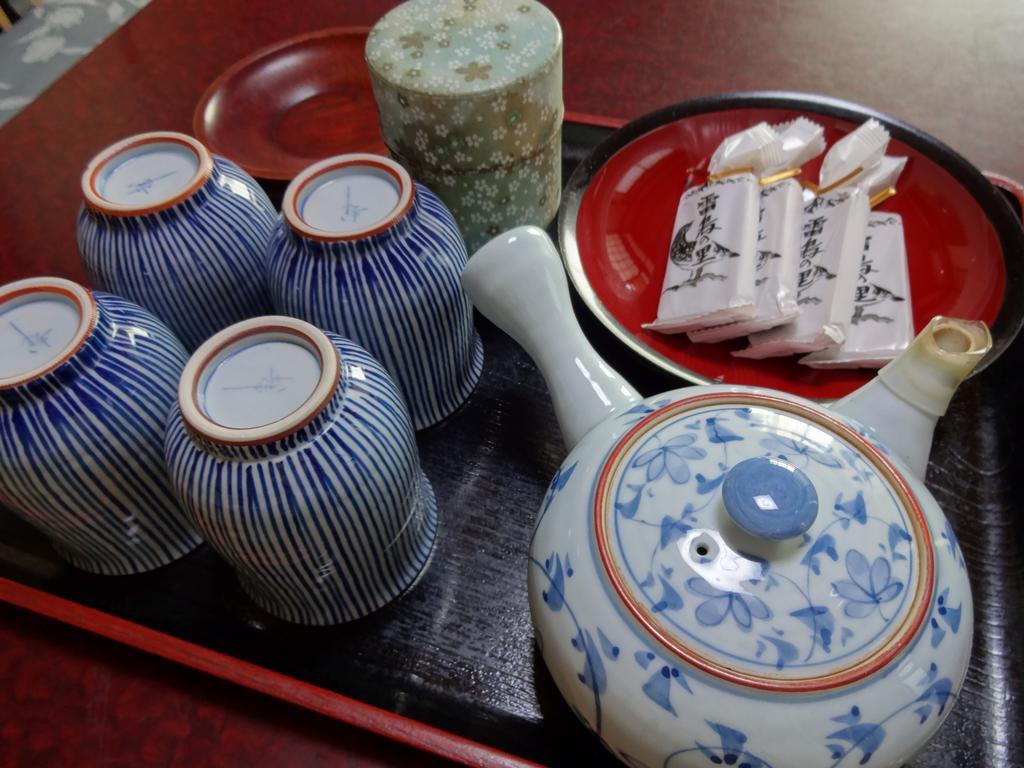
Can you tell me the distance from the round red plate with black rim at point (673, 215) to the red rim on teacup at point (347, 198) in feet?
0.73

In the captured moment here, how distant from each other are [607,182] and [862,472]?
0.57m

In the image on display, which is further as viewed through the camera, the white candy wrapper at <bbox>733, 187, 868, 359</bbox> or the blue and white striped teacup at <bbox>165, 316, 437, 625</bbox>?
the white candy wrapper at <bbox>733, 187, 868, 359</bbox>

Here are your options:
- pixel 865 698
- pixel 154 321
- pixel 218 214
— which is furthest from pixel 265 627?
pixel 865 698

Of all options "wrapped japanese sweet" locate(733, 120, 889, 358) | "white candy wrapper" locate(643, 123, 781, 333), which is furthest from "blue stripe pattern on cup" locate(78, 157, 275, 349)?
"wrapped japanese sweet" locate(733, 120, 889, 358)

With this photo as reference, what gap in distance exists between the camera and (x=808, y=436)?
518 mm

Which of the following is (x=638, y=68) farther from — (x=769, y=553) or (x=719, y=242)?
(x=769, y=553)

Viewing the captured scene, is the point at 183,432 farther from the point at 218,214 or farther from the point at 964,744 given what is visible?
the point at 964,744

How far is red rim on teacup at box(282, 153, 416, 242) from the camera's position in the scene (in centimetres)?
69

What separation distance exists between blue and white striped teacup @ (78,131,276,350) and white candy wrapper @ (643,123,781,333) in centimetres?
46

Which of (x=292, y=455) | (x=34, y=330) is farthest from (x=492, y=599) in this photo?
(x=34, y=330)

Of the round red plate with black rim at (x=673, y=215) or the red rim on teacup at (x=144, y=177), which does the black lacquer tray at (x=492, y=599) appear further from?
the red rim on teacup at (x=144, y=177)

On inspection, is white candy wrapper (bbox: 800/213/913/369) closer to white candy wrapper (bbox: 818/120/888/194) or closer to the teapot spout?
white candy wrapper (bbox: 818/120/888/194)

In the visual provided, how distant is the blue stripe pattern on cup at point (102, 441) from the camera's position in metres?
0.61

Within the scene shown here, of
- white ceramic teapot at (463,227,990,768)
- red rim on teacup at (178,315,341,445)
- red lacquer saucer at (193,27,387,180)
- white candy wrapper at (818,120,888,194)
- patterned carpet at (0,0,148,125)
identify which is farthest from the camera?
patterned carpet at (0,0,148,125)
